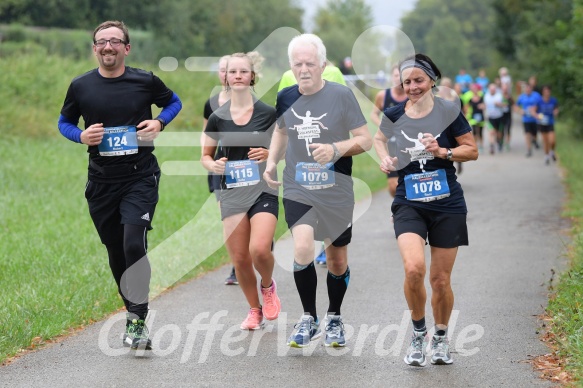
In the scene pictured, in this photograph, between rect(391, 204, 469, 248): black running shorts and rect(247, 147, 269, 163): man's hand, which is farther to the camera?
rect(247, 147, 269, 163): man's hand

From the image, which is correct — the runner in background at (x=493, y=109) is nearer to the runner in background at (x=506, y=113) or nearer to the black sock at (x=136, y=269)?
the runner in background at (x=506, y=113)

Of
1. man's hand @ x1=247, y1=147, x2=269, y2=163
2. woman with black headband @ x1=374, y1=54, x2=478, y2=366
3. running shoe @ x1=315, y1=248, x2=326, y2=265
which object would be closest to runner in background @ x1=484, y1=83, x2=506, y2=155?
running shoe @ x1=315, y1=248, x2=326, y2=265

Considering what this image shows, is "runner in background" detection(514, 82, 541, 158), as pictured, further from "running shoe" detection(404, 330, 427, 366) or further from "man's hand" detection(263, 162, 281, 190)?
"running shoe" detection(404, 330, 427, 366)

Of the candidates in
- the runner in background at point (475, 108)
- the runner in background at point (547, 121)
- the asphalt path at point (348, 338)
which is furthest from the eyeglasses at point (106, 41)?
the runner in background at point (475, 108)

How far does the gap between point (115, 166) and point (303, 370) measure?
6.35ft

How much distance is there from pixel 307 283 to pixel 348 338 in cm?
58

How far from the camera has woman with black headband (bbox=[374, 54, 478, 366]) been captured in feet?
21.4

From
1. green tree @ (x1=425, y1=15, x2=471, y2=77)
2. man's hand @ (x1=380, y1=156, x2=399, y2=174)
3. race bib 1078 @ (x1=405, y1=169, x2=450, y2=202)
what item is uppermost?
green tree @ (x1=425, y1=15, x2=471, y2=77)

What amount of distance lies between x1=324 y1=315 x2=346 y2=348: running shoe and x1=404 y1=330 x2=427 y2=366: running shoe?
2.35 feet

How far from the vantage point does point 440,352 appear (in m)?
6.61

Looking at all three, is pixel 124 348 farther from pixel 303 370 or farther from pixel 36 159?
pixel 36 159

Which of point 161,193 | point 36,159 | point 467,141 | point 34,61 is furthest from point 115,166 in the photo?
point 34,61

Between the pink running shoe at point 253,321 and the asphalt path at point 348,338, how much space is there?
90 mm

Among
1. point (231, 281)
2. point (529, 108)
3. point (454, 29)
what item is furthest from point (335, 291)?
point (454, 29)
